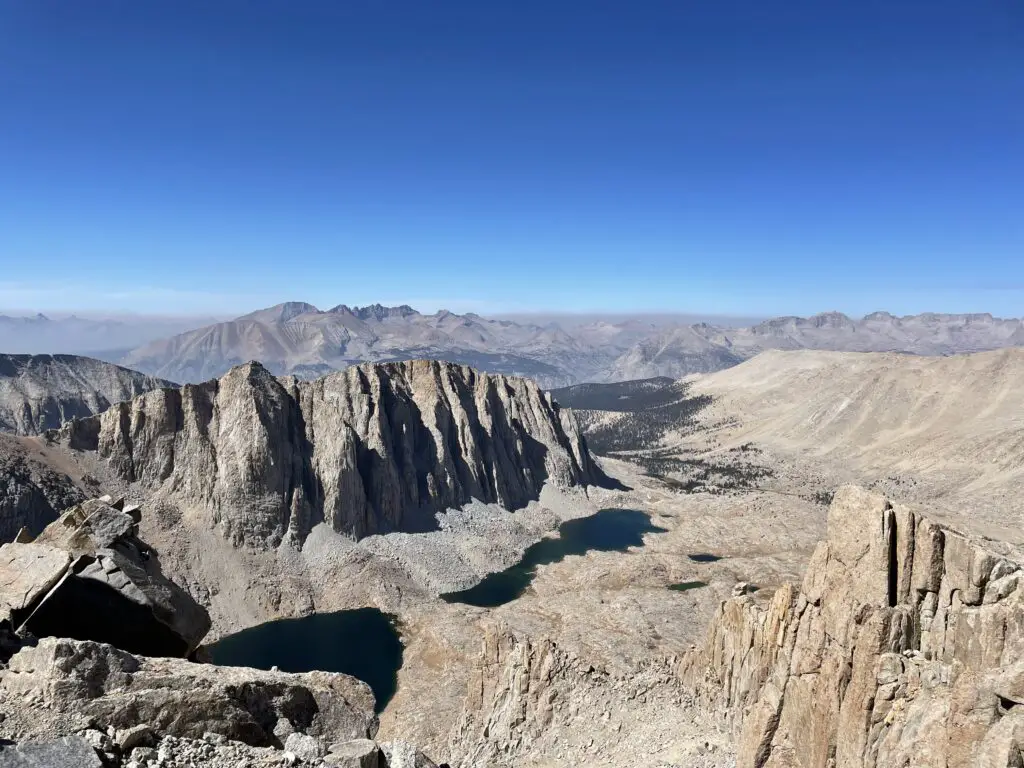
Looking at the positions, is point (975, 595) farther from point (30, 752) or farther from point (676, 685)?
point (30, 752)

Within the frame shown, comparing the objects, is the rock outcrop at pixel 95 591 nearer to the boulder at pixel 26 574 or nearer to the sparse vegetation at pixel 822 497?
the boulder at pixel 26 574

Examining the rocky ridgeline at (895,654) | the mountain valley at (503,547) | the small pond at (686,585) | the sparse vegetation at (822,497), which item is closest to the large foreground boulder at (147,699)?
the mountain valley at (503,547)

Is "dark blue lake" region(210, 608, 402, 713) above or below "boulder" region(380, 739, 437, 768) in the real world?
below

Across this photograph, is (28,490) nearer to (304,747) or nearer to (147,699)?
(147,699)

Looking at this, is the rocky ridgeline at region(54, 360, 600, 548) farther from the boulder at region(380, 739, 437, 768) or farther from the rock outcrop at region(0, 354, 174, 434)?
the rock outcrop at region(0, 354, 174, 434)

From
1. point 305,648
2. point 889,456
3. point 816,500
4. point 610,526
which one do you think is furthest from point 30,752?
point 889,456

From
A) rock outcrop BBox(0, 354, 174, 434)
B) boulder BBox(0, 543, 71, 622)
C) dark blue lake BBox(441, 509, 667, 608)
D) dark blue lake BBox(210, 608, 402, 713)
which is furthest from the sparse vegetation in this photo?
rock outcrop BBox(0, 354, 174, 434)
